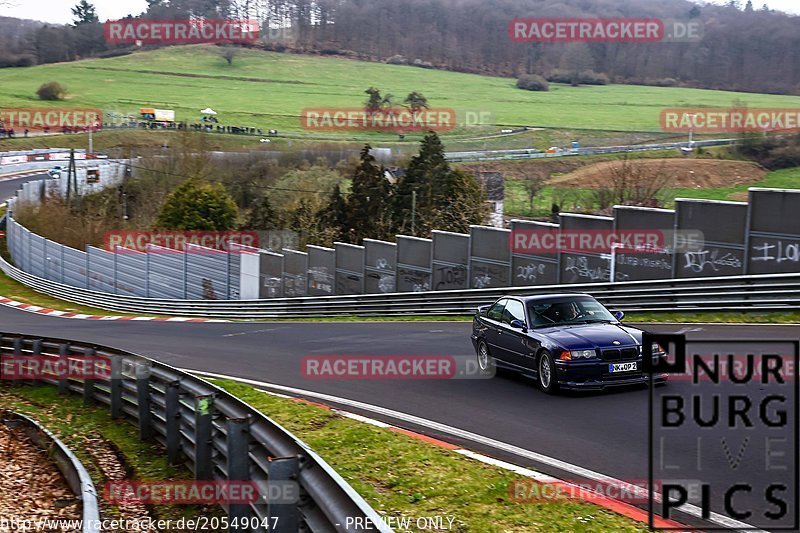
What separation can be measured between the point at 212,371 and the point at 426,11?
14810 cm

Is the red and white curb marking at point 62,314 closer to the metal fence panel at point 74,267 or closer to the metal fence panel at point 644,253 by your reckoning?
the metal fence panel at point 74,267

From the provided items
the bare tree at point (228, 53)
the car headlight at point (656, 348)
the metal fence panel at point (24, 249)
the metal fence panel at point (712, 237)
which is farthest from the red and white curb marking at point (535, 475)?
the bare tree at point (228, 53)

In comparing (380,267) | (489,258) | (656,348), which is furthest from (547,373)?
(380,267)

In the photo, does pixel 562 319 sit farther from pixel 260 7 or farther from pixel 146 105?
pixel 260 7

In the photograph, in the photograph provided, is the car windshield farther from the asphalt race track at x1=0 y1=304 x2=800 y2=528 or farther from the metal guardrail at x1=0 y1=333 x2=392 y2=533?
the metal guardrail at x1=0 y1=333 x2=392 y2=533

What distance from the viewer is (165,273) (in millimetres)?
43938

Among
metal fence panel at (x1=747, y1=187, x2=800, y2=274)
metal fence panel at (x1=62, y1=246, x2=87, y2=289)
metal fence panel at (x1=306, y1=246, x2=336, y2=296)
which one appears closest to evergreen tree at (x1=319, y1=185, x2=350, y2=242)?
metal fence panel at (x1=62, y1=246, x2=87, y2=289)

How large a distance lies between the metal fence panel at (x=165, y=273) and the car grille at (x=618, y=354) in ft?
107

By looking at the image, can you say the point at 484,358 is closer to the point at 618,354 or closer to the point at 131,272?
the point at 618,354

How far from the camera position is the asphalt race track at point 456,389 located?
10.1 meters

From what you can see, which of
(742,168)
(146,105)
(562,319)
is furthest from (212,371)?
(146,105)

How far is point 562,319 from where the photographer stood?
552 inches

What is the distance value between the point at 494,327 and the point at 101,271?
3766cm

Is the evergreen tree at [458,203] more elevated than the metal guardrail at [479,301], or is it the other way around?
the evergreen tree at [458,203]
